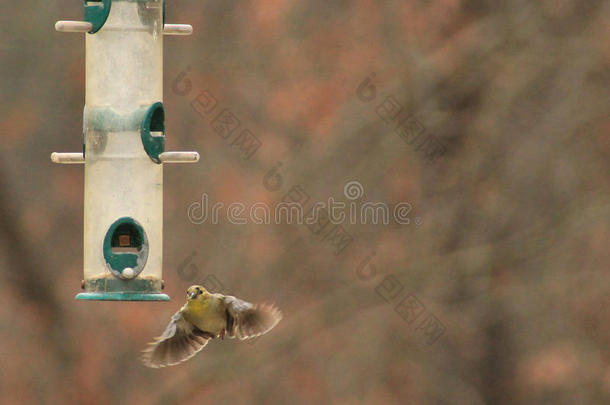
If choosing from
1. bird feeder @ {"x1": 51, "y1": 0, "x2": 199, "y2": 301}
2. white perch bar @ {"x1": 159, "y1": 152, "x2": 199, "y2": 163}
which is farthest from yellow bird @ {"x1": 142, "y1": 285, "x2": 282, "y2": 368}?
white perch bar @ {"x1": 159, "y1": 152, "x2": 199, "y2": 163}

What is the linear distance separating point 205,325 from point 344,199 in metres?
4.79

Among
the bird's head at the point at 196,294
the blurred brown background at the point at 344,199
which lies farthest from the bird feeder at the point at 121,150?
the blurred brown background at the point at 344,199

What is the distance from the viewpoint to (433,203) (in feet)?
40.3

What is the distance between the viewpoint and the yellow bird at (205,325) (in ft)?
23.9

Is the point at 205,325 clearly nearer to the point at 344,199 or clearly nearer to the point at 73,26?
the point at 73,26

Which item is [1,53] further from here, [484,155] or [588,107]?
[588,107]

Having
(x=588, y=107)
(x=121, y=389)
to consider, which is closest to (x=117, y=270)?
(x=121, y=389)

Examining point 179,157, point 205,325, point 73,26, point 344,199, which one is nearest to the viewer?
point 73,26

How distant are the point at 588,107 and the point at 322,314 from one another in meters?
2.51

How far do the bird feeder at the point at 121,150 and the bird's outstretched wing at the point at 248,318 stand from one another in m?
0.35

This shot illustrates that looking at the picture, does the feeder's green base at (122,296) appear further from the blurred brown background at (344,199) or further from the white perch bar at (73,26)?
the blurred brown background at (344,199)

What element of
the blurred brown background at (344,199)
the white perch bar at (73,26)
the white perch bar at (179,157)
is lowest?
the blurred brown background at (344,199)

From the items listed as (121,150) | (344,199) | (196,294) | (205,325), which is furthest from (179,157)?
(344,199)

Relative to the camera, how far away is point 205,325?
7328mm
